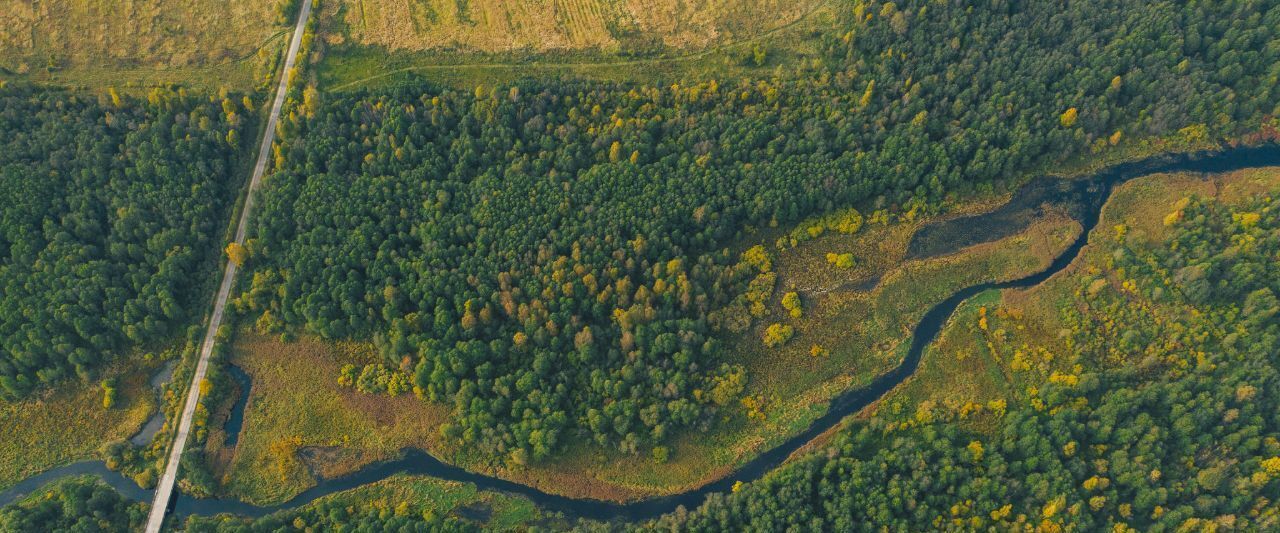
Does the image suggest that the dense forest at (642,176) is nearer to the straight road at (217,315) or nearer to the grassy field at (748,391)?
the grassy field at (748,391)

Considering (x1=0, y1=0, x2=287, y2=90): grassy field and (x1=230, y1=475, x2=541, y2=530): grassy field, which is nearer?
(x1=230, y1=475, x2=541, y2=530): grassy field

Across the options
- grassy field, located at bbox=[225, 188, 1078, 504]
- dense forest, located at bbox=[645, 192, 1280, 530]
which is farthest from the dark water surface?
dense forest, located at bbox=[645, 192, 1280, 530]

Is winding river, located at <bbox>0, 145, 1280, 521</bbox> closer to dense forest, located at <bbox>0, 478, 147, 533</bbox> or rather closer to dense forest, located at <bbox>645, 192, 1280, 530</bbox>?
dense forest, located at <bbox>0, 478, 147, 533</bbox>

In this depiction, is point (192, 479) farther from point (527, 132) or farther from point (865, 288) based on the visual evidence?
point (865, 288)

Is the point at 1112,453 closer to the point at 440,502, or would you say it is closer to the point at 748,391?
the point at 748,391

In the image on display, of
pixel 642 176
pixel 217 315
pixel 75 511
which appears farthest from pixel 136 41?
pixel 642 176

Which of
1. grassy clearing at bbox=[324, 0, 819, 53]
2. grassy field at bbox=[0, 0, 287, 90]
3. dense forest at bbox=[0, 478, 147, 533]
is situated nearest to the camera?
dense forest at bbox=[0, 478, 147, 533]
